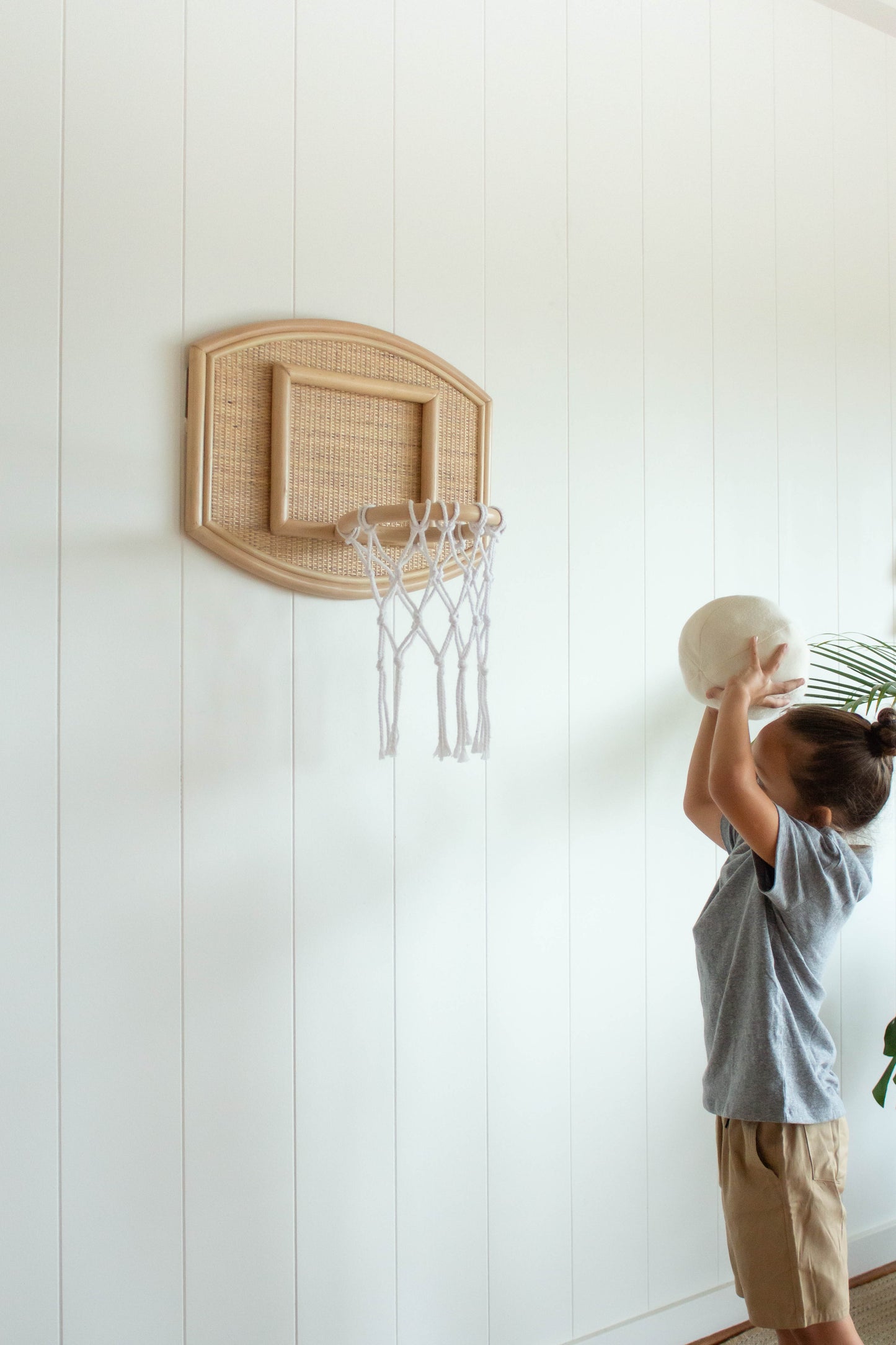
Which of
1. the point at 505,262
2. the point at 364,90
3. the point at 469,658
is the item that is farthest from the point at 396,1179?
the point at 364,90

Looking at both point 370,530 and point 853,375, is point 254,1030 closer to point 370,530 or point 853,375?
point 370,530

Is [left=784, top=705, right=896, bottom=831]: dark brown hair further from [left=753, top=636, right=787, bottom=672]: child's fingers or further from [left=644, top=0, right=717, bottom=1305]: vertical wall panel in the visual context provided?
[left=644, top=0, right=717, bottom=1305]: vertical wall panel

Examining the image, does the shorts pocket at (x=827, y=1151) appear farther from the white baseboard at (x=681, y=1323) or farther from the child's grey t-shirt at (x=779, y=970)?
the white baseboard at (x=681, y=1323)

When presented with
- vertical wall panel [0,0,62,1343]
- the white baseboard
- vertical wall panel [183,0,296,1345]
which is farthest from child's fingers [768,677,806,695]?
the white baseboard

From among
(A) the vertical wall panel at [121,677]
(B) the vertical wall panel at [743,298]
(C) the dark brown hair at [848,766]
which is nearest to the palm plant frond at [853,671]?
(B) the vertical wall panel at [743,298]

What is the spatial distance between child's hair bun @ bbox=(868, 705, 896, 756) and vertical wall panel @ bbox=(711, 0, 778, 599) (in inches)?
23.1

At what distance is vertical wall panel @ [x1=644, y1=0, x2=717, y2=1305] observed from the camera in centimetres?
192

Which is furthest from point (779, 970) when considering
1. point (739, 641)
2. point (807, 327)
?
point (807, 327)

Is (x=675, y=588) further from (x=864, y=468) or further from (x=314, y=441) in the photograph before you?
(x=314, y=441)

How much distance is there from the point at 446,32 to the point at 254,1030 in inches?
61.7

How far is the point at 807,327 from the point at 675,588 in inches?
25.5

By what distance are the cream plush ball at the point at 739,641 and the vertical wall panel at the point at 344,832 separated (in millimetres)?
495

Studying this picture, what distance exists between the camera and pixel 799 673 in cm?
144

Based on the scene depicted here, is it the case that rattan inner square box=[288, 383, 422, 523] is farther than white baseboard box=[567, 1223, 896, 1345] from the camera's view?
No
